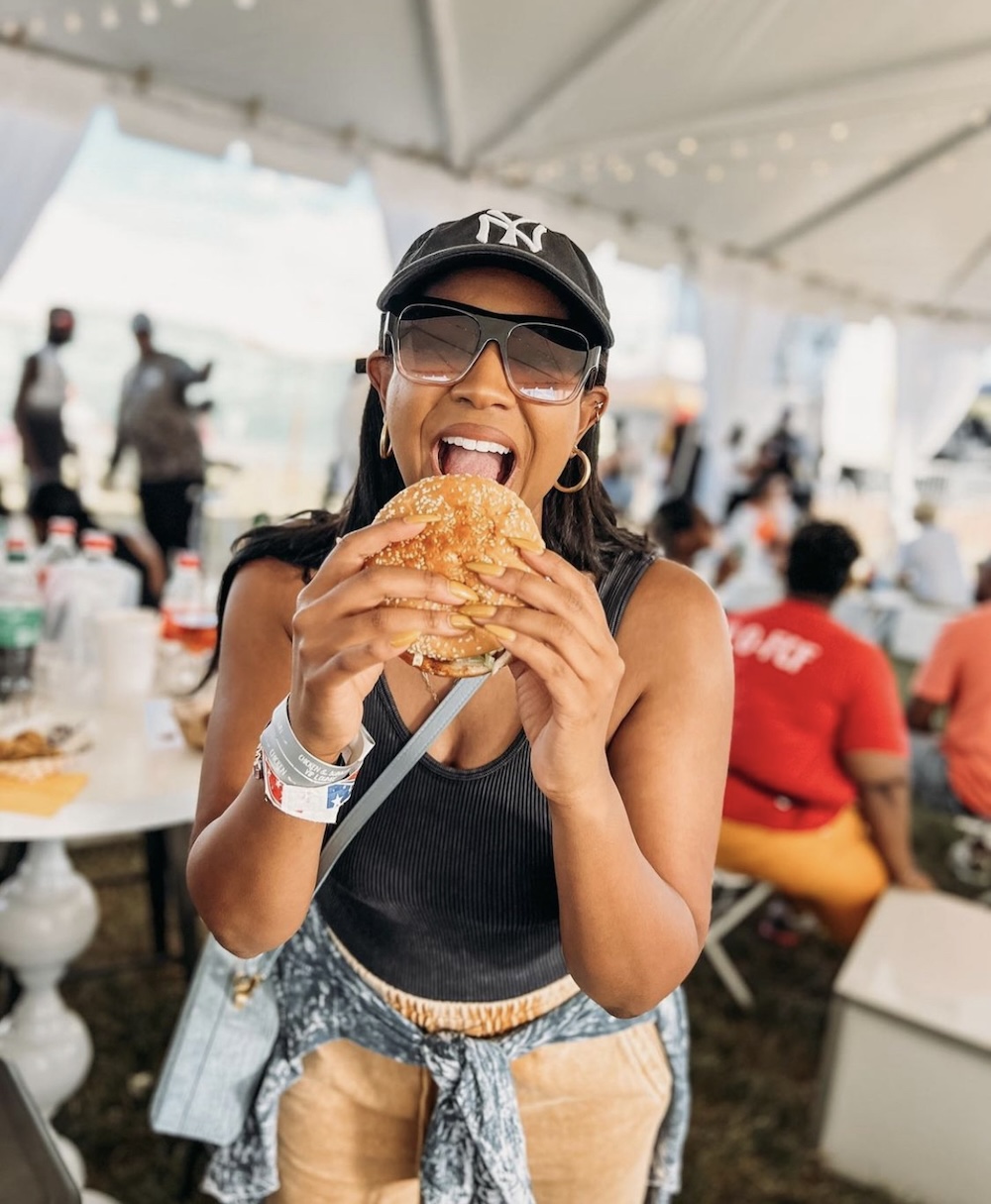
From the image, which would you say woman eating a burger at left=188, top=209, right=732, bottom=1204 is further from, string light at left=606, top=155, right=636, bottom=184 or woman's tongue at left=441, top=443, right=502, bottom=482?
string light at left=606, top=155, right=636, bottom=184

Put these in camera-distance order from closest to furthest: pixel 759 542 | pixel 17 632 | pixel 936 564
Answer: pixel 17 632 → pixel 759 542 → pixel 936 564

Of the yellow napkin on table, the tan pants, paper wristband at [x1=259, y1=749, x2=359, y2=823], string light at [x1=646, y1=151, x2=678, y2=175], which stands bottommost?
the tan pants

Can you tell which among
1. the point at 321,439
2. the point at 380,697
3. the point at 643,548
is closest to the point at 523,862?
the point at 380,697

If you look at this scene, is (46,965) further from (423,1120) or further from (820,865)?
(820,865)

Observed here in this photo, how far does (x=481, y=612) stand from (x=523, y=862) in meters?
0.50

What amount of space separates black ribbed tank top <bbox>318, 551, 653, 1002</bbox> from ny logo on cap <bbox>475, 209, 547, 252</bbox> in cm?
43

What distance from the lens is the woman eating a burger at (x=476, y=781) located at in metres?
0.90

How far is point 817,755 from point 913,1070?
1.00 meters

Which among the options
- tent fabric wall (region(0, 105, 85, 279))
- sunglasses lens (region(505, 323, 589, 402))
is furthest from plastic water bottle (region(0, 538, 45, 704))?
tent fabric wall (region(0, 105, 85, 279))

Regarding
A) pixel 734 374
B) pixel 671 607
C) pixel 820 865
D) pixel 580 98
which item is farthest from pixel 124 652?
pixel 734 374

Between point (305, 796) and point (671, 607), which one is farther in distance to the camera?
point (671, 607)

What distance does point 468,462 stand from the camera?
3.53ft

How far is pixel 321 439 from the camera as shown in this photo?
382 inches

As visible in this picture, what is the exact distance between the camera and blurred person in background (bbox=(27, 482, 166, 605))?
3.79 m
